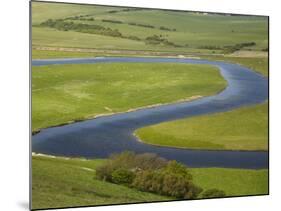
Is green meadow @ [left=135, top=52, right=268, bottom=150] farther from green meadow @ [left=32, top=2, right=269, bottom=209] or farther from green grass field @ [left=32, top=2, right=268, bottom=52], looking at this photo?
green grass field @ [left=32, top=2, right=268, bottom=52]

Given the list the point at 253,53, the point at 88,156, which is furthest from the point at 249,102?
the point at 88,156

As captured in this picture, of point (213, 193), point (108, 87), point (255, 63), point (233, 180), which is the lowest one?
point (213, 193)

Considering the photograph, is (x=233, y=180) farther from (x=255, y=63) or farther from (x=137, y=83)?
(x=137, y=83)

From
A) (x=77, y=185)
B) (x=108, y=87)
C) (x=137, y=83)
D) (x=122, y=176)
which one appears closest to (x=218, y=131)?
(x=137, y=83)

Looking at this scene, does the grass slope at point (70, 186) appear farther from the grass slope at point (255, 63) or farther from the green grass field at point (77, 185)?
the grass slope at point (255, 63)

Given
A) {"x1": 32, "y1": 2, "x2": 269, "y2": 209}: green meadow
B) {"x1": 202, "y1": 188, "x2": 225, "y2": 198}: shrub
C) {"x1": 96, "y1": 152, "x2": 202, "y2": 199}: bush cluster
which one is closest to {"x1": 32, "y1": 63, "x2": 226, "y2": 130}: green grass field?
{"x1": 32, "y1": 2, "x2": 269, "y2": 209}: green meadow
